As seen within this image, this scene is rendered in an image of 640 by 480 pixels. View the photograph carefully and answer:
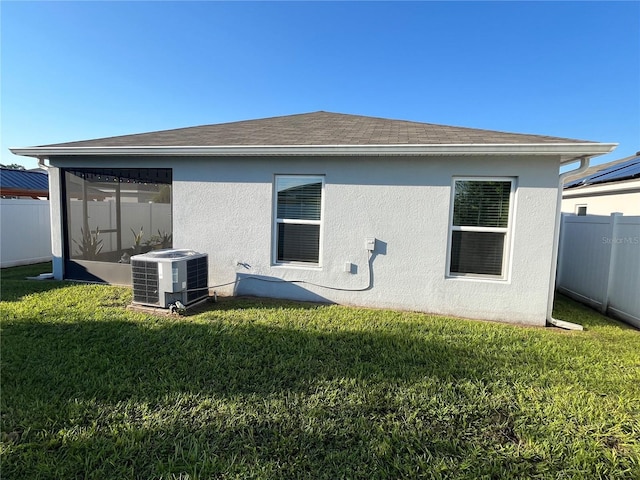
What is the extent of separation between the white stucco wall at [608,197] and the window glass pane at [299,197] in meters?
7.03

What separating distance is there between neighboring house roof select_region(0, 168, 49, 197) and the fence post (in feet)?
61.8

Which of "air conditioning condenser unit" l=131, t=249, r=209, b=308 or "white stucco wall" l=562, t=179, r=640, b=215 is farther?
"white stucco wall" l=562, t=179, r=640, b=215

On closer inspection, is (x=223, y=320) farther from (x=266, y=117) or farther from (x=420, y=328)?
(x=266, y=117)

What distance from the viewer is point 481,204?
207 inches

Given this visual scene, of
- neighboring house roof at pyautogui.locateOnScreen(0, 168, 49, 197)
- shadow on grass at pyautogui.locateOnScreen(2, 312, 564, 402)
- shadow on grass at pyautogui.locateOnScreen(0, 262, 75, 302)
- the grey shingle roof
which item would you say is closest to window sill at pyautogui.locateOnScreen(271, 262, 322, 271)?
shadow on grass at pyautogui.locateOnScreen(2, 312, 564, 402)

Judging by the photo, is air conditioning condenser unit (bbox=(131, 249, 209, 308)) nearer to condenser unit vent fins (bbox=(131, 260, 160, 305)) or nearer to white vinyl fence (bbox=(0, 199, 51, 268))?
condenser unit vent fins (bbox=(131, 260, 160, 305))

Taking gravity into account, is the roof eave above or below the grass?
above

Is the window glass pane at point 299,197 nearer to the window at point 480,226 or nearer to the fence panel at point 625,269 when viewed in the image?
the window at point 480,226

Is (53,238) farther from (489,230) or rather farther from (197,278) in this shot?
(489,230)

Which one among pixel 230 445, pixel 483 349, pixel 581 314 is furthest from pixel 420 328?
pixel 581 314

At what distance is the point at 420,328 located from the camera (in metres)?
4.65

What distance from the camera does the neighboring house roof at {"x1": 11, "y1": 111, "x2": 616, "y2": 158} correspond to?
15.7 ft

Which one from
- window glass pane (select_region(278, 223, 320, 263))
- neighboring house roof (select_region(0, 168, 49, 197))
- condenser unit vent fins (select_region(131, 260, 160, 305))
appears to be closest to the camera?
condenser unit vent fins (select_region(131, 260, 160, 305))

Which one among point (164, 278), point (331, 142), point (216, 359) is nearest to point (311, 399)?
point (216, 359)
